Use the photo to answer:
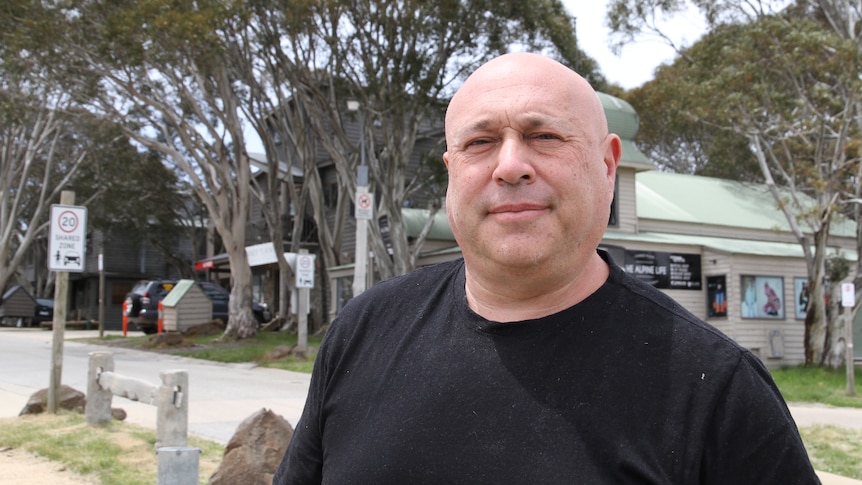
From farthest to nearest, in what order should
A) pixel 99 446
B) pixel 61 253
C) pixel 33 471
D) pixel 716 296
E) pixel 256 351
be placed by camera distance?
1. pixel 716 296
2. pixel 256 351
3. pixel 61 253
4. pixel 99 446
5. pixel 33 471

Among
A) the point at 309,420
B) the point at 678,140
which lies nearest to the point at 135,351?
the point at 309,420

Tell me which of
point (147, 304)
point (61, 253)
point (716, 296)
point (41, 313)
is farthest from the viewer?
point (41, 313)

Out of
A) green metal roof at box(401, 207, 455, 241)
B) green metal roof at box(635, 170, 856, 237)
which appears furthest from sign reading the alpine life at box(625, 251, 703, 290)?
green metal roof at box(401, 207, 455, 241)

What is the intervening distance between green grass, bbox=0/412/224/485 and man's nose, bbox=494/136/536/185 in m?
5.46

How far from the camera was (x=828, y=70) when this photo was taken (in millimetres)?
19375

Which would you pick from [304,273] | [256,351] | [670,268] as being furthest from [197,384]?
[670,268]

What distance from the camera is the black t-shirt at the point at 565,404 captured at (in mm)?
1571

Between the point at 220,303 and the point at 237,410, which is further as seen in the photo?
the point at 220,303

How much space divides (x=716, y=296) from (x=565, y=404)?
72.0ft

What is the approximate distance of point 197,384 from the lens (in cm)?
1520

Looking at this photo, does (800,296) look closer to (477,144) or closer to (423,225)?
(423,225)

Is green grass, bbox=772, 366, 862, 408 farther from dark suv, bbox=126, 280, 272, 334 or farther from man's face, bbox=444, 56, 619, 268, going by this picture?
dark suv, bbox=126, 280, 272, 334

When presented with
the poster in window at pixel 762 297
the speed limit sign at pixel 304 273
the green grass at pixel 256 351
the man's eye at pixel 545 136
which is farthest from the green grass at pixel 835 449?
the poster in window at pixel 762 297

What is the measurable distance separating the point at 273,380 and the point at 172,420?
9.21m
